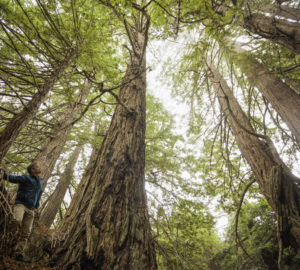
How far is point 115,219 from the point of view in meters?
1.14

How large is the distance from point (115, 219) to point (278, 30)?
4.06 metres

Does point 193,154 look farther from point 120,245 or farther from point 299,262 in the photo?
point 120,245

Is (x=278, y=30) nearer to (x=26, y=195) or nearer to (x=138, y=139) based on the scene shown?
(x=138, y=139)

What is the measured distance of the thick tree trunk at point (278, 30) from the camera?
268 centimetres

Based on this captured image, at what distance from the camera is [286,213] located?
150 centimetres

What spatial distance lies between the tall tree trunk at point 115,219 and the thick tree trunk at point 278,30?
3.05 metres

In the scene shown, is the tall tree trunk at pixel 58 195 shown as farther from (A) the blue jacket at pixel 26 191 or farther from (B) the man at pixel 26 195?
(A) the blue jacket at pixel 26 191

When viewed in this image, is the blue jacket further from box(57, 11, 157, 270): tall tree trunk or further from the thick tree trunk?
the thick tree trunk

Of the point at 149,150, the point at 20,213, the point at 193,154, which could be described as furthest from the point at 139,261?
the point at 193,154

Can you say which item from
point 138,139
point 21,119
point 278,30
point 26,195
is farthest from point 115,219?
point 278,30

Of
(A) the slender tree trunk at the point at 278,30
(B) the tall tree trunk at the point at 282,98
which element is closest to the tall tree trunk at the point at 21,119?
(A) the slender tree trunk at the point at 278,30

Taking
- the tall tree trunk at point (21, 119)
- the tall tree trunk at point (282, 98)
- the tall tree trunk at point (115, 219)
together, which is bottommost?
the tall tree trunk at point (115, 219)

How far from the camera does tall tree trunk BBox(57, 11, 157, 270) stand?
957 mm

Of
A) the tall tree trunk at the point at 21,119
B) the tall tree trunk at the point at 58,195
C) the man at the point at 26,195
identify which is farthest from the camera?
the tall tree trunk at the point at 58,195
